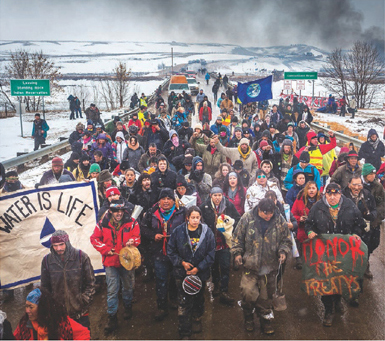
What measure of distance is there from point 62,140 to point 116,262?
13084 millimetres

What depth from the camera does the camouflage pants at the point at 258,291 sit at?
459 centimetres

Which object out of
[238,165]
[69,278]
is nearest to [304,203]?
[238,165]

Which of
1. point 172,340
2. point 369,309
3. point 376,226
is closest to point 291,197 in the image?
point 376,226

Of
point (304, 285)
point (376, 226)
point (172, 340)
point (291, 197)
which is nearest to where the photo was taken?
point (172, 340)

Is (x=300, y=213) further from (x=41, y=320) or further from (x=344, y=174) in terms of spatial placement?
(x=41, y=320)

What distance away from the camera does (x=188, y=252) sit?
15.0 feet

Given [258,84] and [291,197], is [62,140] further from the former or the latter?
[291,197]

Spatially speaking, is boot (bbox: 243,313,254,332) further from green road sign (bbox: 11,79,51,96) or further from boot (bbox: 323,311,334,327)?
green road sign (bbox: 11,79,51,96)

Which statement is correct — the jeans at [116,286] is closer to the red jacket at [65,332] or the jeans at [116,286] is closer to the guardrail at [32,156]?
the red jacket at [65,332]

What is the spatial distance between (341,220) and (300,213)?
0.85 metres

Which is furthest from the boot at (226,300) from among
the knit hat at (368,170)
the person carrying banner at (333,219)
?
the knit hat at (368,170)

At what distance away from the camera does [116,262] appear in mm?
4746

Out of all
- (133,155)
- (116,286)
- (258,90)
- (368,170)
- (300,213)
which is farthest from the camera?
(258,90)

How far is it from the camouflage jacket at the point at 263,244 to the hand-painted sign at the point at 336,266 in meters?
0.63
